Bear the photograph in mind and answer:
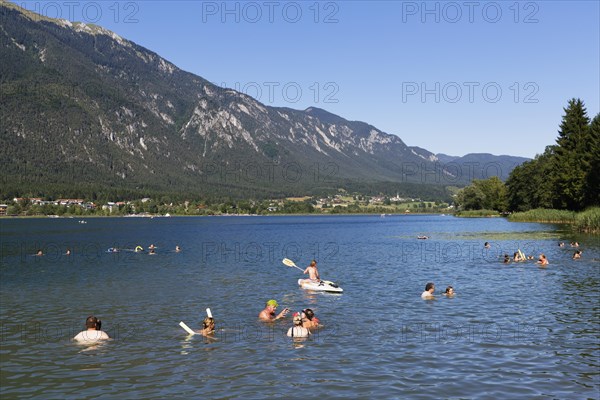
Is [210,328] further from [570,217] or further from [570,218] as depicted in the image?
[570,218]

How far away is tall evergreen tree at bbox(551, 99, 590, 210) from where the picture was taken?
384 ft

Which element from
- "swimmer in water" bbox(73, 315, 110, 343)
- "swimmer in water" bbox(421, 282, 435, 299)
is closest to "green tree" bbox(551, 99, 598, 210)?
"swimmer in water" bbox(421, 282, 435, 299)

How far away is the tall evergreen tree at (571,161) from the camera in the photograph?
11706 cm

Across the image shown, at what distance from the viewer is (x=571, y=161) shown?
123m

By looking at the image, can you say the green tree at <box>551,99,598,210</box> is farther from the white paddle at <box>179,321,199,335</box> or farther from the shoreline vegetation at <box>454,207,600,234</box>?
the white paddle at <box>179,321,199,335</box>

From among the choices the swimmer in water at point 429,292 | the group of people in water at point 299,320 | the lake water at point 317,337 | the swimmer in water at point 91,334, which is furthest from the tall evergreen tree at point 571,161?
the swimmer in water at point 91,334

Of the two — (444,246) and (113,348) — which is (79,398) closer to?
(113,348)

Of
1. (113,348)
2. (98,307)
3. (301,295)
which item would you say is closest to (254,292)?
(301,295)

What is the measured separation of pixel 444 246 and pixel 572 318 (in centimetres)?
5994

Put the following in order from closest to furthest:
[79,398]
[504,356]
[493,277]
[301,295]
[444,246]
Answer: [79,398] < [504,356] < [301,295] < [493,277] < [444,246]

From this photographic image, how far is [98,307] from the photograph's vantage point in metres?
37.8

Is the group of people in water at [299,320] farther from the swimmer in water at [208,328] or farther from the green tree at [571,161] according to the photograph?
the green tree at [571,161]

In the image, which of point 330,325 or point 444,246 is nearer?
point 330,325

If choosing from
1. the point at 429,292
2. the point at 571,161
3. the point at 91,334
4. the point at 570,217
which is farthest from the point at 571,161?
the point at 91,334
